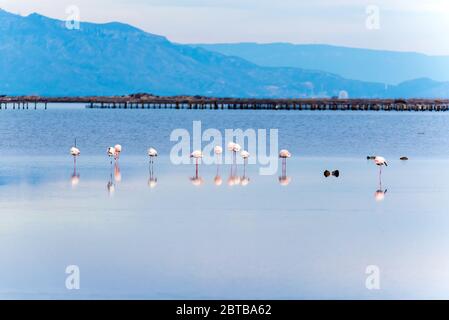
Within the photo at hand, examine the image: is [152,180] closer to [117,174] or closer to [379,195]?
[117,174]

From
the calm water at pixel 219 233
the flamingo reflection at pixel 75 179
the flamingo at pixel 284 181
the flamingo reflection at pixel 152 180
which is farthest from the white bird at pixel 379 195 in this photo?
the flamingo reflection at pixel 75 179

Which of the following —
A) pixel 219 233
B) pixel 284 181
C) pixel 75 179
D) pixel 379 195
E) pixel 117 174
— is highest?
pixel 117 174

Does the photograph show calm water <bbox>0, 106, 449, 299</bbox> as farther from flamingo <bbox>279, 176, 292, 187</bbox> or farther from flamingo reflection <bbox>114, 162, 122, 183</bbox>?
flamingo <bbox>279, 176, 292, 187</bbox>

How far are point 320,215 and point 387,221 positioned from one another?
166cm

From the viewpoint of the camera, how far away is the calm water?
16.8m

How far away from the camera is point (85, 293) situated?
637 inches

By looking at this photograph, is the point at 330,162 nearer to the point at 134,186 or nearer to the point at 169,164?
the point at 169,164

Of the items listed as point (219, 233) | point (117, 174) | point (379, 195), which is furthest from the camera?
point (117, 174)

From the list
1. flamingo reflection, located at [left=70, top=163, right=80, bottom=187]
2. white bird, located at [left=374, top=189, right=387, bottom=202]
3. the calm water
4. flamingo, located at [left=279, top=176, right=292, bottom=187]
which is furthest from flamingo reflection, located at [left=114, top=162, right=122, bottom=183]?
white bird, located at [left=374, top=189, right=387, bottom=202]

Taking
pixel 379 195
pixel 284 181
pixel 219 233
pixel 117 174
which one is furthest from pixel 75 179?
pixel 219 233

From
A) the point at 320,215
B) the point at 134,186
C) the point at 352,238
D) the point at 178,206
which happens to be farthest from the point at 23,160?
the point at 352,238

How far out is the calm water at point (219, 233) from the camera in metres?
16.8

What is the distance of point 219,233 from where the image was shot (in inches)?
839

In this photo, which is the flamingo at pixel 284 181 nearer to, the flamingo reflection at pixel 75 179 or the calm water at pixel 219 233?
the calm water at pixel 219 233
